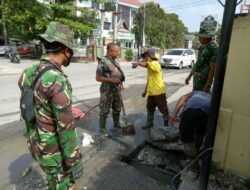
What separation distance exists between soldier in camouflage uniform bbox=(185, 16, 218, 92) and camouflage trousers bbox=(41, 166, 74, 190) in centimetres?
292

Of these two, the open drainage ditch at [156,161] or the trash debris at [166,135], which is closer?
the open drainage ditch at [156,161]

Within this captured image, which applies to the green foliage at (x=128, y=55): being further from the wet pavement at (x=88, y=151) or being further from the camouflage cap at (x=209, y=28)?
the camouflage cap at (x=209, y=28)

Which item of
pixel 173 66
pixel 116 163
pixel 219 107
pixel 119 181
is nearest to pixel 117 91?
pixel 116 163

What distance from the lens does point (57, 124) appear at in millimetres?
1979

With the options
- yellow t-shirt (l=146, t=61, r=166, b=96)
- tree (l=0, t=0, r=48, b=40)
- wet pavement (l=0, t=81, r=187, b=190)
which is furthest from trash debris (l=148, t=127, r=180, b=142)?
tree (l=0, t=0, r=48, b=40)

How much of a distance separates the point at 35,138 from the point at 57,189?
0.46 m

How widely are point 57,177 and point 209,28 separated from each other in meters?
3.41

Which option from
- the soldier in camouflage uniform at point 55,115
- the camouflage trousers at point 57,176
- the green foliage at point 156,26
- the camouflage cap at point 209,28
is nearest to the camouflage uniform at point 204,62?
the camouflage cap at point 209,28

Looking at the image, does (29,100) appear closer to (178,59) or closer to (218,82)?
(218,82)

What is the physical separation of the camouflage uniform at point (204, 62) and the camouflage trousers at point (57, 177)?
3.16 m

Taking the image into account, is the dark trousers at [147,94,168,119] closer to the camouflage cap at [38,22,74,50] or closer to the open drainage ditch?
the open drainage ditch

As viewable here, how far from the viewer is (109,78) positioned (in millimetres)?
4504

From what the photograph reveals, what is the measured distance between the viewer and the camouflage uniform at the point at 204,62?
435 cm

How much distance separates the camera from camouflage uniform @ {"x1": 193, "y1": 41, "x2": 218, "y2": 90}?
435 centimetres
